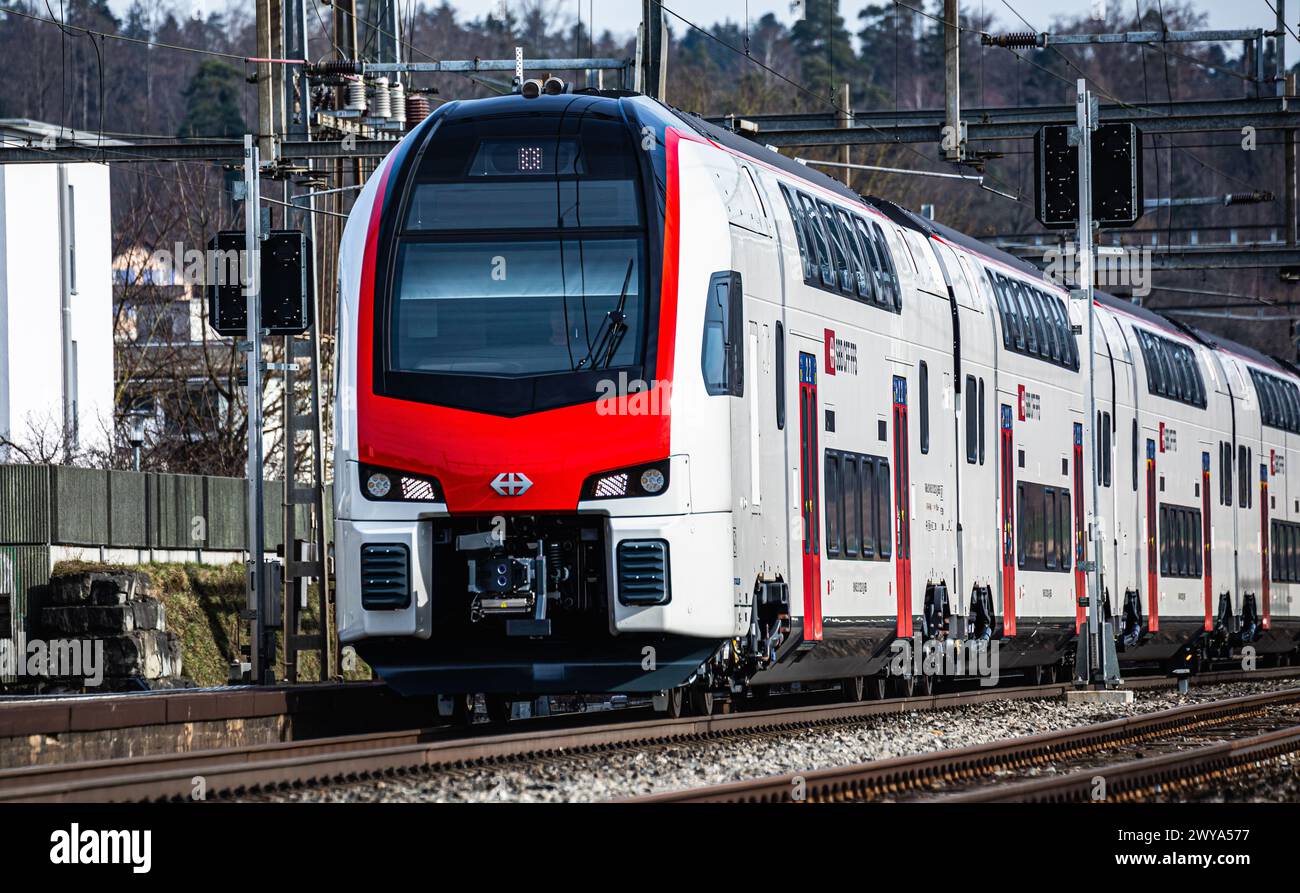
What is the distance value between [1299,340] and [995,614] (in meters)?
27.3

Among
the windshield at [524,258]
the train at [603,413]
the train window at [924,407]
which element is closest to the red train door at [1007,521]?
the train window at [924,407]

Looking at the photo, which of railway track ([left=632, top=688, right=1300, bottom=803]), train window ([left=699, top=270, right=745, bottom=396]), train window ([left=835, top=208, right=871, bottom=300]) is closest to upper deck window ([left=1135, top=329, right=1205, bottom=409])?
train window ([left=835, top=208, right=871, bottom=300])

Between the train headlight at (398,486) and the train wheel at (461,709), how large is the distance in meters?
2.40

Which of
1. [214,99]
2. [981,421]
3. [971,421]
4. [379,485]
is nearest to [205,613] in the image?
[981,421]

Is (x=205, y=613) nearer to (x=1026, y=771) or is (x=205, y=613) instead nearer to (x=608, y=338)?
(x=608, y=338)

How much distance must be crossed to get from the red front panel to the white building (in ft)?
79.8

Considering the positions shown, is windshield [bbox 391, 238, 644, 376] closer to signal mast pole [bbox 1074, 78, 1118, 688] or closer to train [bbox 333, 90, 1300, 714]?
train [bbox 333, 90, 1300, 714]

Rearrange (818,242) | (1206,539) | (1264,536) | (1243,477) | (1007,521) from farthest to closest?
1. (1264,536)
2. (1243,477)
3. (1206,539)
4. (1007,521)
5. (818,242)

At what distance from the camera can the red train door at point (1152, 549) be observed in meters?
28.7

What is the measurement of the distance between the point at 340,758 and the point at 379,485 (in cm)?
328

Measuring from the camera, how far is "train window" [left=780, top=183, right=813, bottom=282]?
17.7 m

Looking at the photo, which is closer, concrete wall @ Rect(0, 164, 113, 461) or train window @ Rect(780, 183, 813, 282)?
train window @ Rect(780, 183, 813, 282)

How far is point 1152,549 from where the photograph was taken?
28.9 m

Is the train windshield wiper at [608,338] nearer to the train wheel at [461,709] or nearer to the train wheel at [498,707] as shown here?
the train wheel at [461,709]
